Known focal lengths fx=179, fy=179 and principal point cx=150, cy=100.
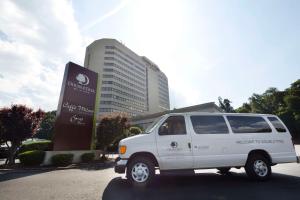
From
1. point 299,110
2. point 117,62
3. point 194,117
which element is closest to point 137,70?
point 117,62

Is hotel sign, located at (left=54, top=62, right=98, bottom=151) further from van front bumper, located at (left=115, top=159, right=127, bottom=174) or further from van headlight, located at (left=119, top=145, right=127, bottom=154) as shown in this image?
van front bumper, located at (left=115, top=159, right=127, bottom=174)

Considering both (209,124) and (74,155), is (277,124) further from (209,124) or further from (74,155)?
(74,155)

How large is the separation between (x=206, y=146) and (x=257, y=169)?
1979mm

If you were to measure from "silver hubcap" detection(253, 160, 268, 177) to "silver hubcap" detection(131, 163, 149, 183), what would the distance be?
145 inches

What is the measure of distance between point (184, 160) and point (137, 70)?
100m

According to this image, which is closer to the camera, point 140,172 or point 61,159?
point 140,172

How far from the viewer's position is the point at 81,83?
15.3 metres

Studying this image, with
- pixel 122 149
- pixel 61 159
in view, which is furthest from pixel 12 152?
pixel 122 149

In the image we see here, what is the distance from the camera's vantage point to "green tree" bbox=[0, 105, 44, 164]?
11828 millimetres

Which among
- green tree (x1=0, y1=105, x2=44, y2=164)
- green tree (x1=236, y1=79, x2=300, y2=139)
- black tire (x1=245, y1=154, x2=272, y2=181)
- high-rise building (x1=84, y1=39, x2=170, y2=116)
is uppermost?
high-rise building (x1=84, y1=39, x2=170, y2=116)

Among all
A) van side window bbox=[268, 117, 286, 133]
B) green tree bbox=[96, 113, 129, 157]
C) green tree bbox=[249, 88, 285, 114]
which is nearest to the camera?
van side window bbox=[268, 117, 286, 133]

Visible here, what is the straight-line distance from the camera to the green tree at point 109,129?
15320 millimetres

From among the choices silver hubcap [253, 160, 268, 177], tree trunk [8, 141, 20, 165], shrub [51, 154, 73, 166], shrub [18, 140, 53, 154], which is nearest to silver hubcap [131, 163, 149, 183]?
silver hubcap [253, 160, 268, 177]

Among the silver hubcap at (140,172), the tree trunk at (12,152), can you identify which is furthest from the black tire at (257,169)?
the tree trunk at (12,152)
